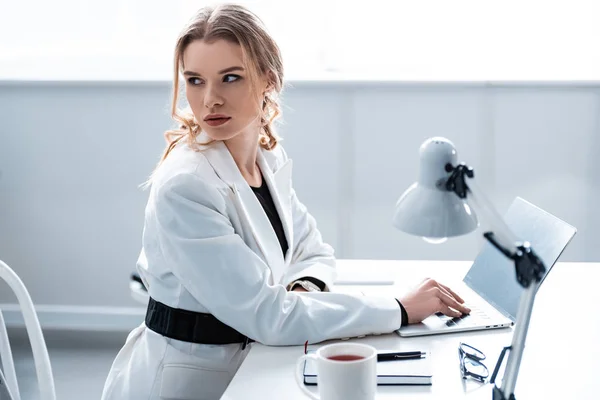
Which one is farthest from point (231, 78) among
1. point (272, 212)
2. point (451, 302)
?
point (451, 302)

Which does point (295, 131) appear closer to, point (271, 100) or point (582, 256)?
point (582, 256)

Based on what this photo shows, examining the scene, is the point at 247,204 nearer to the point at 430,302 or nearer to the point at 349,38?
the point at 430,302

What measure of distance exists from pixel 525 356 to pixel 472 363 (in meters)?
0.12

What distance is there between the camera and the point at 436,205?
1055mm

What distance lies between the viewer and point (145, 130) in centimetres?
323

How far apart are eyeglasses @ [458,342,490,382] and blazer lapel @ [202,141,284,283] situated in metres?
0.41

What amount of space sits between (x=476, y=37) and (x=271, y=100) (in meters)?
1.57

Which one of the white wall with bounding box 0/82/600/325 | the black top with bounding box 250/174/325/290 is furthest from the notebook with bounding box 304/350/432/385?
the white wall with bounding box 0/82/600/325

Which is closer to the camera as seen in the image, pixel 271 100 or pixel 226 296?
pixel 226 296

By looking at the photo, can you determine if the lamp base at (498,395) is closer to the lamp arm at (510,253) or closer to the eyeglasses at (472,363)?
the lamp arm at (510,253)

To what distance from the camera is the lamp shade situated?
3.45 ft

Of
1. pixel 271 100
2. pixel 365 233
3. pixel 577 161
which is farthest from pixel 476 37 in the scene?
pixel 271 100

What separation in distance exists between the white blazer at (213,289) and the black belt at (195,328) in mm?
13

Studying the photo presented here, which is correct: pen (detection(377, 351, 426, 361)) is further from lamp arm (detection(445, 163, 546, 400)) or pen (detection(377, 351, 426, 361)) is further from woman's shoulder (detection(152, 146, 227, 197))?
woman's shoulder (detection(152, 146, 227, 197))
